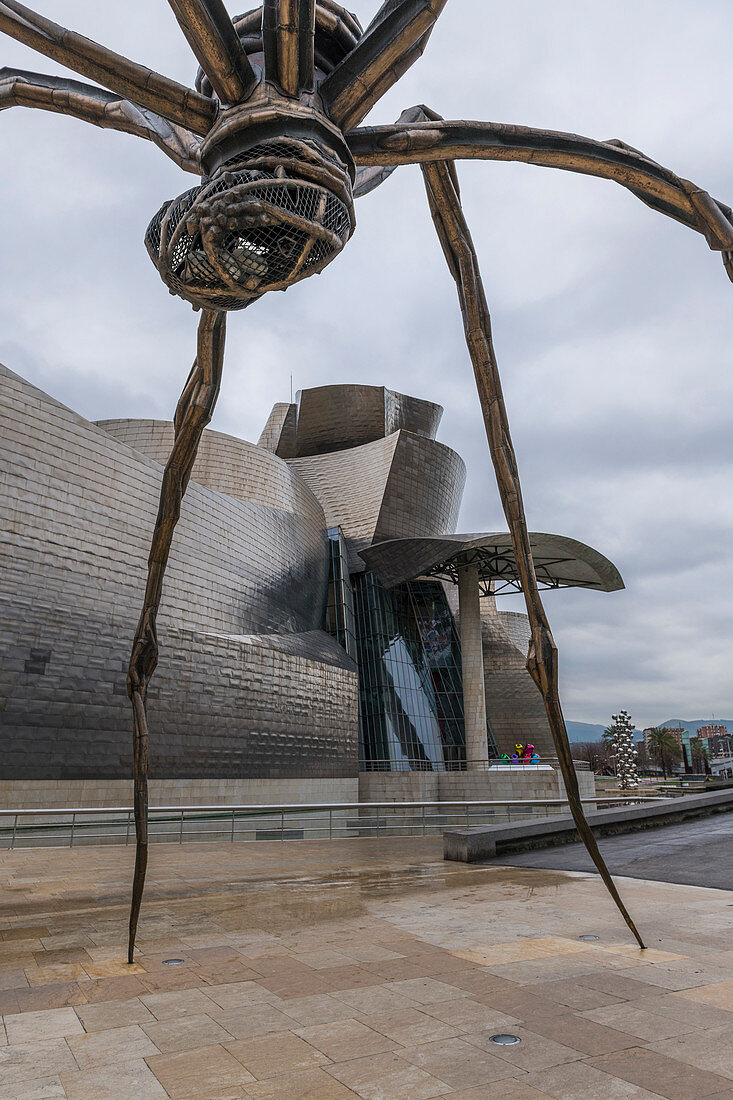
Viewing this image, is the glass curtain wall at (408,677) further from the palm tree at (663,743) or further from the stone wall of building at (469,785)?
the palm tree at (663,743)

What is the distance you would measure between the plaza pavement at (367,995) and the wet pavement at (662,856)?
111 cm

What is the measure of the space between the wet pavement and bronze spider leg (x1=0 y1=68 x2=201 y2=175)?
8.80 meters

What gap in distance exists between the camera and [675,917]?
6.33 m

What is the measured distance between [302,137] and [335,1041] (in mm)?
4030

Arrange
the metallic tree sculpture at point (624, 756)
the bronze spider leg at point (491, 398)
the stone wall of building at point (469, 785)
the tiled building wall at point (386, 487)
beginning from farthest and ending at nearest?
the metallic tree sculpture at point (624, 756) < the tiled building wall at point (386, 487) < the stone wall of building at point (469, 785) < the bronze spider leg at point (491, 398)

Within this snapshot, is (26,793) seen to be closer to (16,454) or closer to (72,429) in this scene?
(16,454)

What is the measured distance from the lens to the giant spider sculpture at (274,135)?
111 inches

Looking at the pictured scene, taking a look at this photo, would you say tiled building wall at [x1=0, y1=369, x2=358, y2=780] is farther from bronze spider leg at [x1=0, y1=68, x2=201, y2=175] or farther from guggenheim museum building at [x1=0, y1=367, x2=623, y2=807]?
bronze spider leg at [x1=0, y1=68, x2=201, y2=175]

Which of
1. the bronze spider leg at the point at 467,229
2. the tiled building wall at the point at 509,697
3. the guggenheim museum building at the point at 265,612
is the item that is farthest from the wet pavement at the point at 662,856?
the tiled building wall at the point at 509,697

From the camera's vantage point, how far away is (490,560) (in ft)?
116

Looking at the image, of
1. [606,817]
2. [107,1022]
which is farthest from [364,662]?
[107,1022]

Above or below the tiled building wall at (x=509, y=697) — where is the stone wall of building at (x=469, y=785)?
below

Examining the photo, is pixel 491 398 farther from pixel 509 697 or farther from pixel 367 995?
pixel 509 697

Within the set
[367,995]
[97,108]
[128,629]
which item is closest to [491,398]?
[97,108]
